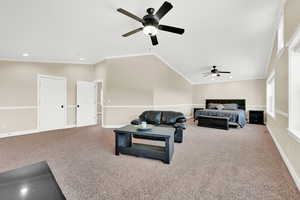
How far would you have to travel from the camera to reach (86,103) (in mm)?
6215

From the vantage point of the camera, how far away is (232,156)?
3018mm

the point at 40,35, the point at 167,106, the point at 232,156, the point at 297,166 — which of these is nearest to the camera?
the point at 297,166

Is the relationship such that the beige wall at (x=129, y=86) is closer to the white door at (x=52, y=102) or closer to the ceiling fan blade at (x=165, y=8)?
the white door at (x=52, y=102)

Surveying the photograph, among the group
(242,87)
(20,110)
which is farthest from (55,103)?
(242,87)

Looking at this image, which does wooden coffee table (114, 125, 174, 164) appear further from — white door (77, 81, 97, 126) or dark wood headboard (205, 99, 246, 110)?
dark wood headboard (205, 99, 246, 110)

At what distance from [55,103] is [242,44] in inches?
273

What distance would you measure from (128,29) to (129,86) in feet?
8.16

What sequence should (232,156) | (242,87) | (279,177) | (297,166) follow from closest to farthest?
(297,166), (279,177), (232,156), (242,87)

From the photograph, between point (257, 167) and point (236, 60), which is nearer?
point (257, 167)

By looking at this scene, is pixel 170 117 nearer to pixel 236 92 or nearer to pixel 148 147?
pixel 148 147

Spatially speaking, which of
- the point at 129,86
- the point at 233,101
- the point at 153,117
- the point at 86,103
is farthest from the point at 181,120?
the point at 233,101

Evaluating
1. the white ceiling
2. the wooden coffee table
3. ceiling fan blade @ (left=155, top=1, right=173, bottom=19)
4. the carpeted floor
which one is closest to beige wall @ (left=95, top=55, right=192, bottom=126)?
the white ceiling

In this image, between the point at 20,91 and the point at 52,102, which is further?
the point at 52,102

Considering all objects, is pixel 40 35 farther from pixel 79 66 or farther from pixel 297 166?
pixel 297 166
